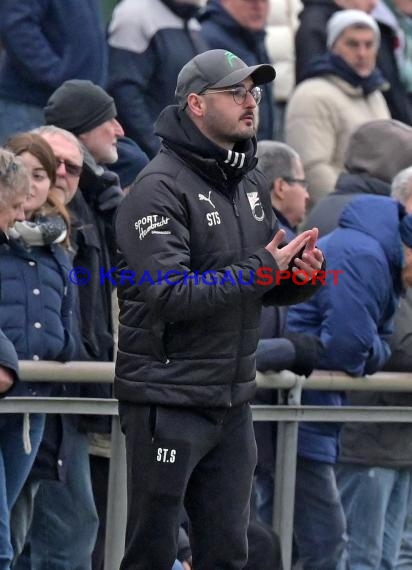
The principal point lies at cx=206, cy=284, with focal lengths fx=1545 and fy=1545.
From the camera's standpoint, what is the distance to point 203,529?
495 centimetres

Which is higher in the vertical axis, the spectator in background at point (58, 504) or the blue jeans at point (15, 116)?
the blue jeans at point (15, 116)

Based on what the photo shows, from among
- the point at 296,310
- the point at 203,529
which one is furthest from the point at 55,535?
the point at 296,310

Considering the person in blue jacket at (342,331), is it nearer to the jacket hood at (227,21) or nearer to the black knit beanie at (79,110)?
the black knit beanie at (79,110)

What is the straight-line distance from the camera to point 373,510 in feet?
20.7

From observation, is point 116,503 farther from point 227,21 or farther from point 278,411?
point 227,21

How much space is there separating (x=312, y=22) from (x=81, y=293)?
380cm

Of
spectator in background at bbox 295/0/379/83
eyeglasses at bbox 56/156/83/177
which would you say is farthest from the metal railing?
spectator in background at bbox 295/0/379/83

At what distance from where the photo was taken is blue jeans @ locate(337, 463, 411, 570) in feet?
20.5

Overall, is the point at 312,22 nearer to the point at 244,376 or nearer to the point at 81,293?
the point at 81,293

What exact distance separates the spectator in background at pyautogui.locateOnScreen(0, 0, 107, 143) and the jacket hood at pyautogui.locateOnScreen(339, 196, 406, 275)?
1.88 meters

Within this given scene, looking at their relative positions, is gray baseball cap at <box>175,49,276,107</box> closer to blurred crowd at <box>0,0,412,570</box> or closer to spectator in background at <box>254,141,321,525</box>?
blurred crowd at <box>0,0,412,570</box>

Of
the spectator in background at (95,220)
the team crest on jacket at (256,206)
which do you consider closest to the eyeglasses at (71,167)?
Answer: the spectator in background at (95,220)

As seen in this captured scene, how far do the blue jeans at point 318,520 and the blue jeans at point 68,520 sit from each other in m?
0.90

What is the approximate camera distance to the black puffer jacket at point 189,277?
4711mm
